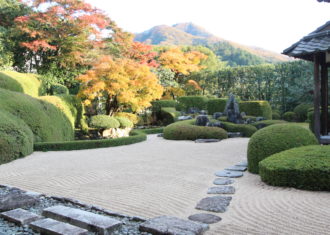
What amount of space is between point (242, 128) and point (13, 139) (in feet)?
26.8

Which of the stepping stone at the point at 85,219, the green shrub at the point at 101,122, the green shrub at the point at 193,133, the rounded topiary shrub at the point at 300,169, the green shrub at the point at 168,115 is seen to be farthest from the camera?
the green shrub at the point at 168,115

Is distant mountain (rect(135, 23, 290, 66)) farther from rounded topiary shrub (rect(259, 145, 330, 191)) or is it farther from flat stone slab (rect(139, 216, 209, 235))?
flat stone slab (rect(139, 216, 209, 235))

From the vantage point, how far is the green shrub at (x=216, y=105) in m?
17.7

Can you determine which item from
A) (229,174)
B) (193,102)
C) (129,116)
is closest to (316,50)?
(229,174)

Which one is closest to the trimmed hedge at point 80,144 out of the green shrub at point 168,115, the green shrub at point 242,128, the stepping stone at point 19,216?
the green shrub at point 242,128

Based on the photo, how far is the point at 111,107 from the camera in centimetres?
1578

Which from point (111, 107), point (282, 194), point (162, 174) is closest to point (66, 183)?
point (162, 174)

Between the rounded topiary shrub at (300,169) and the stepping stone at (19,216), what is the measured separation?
3.20m

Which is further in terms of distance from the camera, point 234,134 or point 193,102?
point 193,102

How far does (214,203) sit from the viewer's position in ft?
12.9

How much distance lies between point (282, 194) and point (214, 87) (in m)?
17.8

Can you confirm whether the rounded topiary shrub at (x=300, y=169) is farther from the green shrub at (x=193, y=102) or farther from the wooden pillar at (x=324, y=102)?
the green shrub at (x=193, y=102)

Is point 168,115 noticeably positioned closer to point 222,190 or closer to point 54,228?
point 222,190

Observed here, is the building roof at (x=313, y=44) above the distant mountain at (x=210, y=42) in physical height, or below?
below
